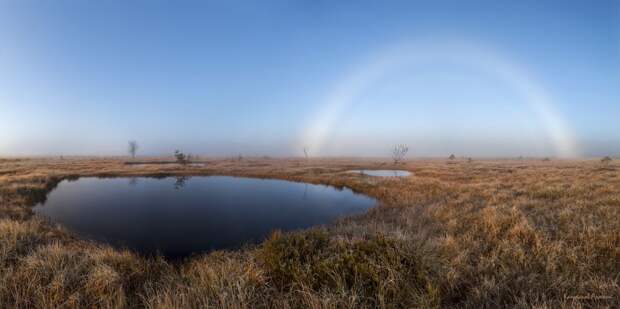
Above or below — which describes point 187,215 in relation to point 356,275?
below

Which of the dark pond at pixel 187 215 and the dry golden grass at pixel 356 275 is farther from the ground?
the dry golden grass at pixel 356 275

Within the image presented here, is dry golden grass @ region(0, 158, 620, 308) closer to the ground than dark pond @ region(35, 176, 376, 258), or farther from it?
farther from it

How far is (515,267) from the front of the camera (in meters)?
5.67

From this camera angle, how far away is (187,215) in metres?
16.6

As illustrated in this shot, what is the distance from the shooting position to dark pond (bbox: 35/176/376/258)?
38.7ft

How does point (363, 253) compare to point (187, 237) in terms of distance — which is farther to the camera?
point (187, 237)

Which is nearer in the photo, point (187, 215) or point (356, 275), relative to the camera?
point (356, 275)

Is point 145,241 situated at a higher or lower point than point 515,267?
lower

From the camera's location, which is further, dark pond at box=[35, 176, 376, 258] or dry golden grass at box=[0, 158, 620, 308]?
dark pond at box=[35, 176, 376, 258]

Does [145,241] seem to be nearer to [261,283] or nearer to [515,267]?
[261,283]

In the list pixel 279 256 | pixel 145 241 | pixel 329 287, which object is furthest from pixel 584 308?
pixel 145 241

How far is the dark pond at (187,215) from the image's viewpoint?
11797 millimetres

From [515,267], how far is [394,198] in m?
14.3

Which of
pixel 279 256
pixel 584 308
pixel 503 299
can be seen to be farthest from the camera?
pixel 279 256
